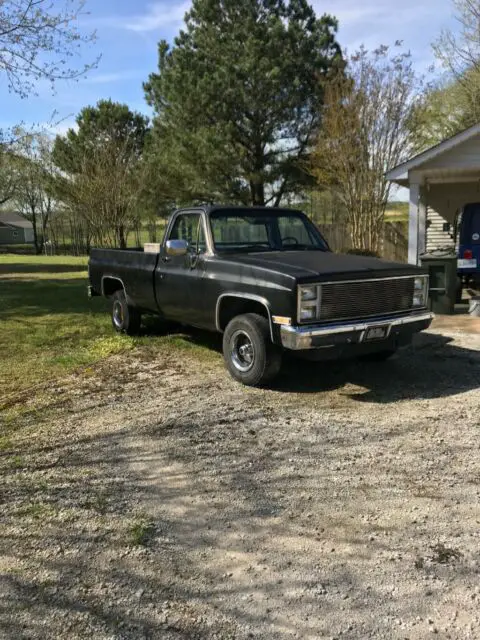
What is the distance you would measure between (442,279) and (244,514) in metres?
7.87

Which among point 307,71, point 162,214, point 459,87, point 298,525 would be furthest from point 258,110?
point 298,525

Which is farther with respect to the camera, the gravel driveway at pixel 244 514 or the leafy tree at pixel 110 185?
A: the leafy tree at pixel 110 185

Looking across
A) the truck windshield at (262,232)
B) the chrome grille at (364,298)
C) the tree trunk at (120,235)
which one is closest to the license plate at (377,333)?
the chrome grille at (364,298)

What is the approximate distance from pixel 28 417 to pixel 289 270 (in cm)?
275

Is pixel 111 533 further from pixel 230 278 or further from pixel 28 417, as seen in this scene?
pixel 230 278

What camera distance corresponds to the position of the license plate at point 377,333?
17.3ft

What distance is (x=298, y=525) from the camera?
313 cm

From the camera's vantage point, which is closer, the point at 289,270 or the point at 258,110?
the point at 289,270

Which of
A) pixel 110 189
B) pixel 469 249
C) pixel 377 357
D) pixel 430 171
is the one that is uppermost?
pixel 110 189

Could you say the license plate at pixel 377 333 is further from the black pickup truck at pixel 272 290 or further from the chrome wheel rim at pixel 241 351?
the chrome wheel rim at pixel 241 351

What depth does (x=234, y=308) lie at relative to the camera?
6.11 metres

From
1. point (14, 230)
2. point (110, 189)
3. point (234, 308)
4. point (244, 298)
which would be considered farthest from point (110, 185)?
point (14, 230)

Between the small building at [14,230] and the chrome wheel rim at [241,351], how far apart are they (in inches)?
2975

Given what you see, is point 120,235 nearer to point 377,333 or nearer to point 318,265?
point 318,265
